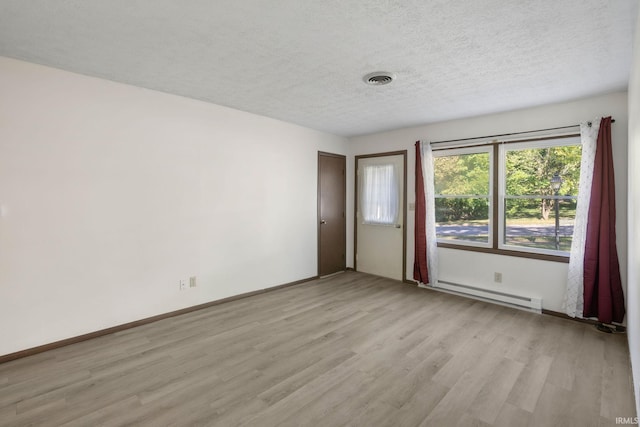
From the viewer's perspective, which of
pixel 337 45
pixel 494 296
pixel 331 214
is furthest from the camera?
pixel 331 214

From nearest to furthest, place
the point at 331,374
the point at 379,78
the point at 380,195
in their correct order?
1. the point at 331,374
2. the point at 379,78
3. the point at 380,195

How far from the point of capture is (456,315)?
145 inches

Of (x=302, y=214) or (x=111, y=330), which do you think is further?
(x=302, y=214)

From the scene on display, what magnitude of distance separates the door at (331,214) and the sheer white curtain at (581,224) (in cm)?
325

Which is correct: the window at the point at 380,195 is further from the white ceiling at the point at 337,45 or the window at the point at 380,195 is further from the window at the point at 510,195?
the white ceiling at the point at 337,45

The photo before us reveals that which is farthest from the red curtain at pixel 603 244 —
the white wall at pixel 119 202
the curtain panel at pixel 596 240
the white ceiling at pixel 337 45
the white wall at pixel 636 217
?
the white wall at pixel 119 202

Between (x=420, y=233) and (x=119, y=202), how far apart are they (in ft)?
12.7

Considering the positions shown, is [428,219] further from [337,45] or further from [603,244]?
[337,45]

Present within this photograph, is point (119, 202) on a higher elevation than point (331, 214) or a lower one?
higher

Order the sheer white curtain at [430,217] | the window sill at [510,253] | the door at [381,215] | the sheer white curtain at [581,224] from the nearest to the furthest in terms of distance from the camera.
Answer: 1. the sheer white curtain at [581,224]
2. the window sill at [510,253]
3. the sheer white curtain at [430,217]
4. the door at [381,215]

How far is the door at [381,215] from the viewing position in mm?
5117

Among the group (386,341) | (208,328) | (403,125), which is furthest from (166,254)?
(403,125)

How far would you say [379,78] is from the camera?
290 cm

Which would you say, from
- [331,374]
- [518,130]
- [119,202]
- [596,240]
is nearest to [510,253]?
[596,240]
